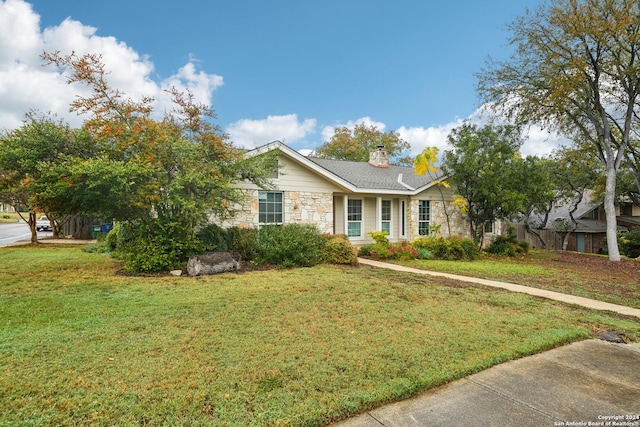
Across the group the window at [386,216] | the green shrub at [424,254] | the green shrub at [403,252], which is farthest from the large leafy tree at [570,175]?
the green shrub at [403,252]

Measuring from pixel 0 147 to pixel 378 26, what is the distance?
42.5 ft

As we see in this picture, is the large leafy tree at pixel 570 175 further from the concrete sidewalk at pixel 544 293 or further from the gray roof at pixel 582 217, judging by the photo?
the concrete sidewalk at pixel 544 293

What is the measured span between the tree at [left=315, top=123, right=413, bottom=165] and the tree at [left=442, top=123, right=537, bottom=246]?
16.9m

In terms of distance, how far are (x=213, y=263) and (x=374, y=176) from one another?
9.33 meters

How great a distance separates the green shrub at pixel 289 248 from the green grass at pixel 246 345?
9.00 ft

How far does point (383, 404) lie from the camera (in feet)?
9.02

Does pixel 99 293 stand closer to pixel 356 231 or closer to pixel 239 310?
pixel 239 310

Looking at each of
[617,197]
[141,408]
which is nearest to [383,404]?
[141,408]

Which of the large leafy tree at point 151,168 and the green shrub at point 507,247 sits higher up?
the large leafy tree at point 151,168

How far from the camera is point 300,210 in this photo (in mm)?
12930

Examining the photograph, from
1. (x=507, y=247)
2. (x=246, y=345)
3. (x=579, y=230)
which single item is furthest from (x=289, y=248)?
(x=579, y=230)

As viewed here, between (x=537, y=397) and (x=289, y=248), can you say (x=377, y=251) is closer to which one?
(x=289, y=248)

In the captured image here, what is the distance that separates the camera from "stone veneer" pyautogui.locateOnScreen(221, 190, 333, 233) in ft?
39.1

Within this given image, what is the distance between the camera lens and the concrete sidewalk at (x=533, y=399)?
2.53 meters
